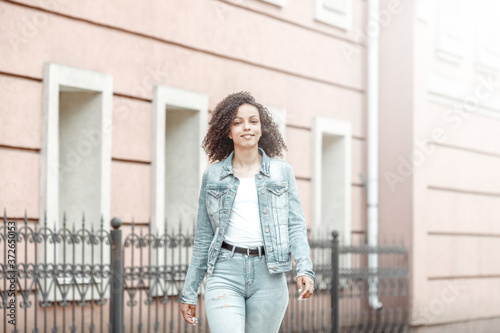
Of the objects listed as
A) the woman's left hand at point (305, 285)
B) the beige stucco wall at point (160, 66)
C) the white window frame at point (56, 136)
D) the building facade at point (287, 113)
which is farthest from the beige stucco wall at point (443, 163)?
the woman's left hand at point (305, 285)

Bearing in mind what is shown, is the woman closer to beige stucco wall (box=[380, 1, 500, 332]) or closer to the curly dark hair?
the curly dark hair

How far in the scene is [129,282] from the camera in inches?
336

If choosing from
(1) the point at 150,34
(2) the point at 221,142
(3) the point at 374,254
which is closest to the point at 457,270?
(3) the point at 374,254

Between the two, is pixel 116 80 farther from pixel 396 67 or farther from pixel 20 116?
pixel 396 67

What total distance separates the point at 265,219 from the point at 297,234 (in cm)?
23

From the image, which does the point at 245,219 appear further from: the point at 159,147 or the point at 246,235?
the point at 159,147

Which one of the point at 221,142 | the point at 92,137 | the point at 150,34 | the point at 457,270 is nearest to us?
the point at 221,142

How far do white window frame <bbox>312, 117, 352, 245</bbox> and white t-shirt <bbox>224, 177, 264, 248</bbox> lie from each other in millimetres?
6730

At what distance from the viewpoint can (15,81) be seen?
7.53 metres

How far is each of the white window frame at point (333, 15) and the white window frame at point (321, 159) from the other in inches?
51.8

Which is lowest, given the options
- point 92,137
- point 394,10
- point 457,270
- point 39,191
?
point 457,270

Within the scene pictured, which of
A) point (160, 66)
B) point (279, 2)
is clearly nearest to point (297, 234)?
point (160, 66)

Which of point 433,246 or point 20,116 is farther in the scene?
point 433,246

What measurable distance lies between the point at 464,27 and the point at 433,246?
359 cm
